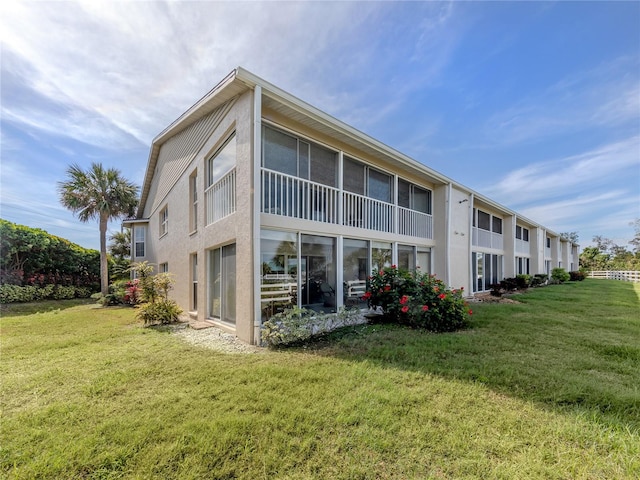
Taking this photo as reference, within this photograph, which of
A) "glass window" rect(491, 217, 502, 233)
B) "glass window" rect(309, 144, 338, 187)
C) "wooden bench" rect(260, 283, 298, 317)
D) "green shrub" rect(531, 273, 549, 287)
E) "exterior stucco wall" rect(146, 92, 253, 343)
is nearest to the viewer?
"exterior stucco wall" rect(146, 92, 253, 343)

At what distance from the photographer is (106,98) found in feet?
27.5

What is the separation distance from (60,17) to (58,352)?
6.76 m

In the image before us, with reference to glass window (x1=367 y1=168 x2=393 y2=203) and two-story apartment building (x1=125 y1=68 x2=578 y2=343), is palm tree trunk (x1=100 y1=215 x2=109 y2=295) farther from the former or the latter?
glass window (x1=367 y1=168 x2=393 y2=203)

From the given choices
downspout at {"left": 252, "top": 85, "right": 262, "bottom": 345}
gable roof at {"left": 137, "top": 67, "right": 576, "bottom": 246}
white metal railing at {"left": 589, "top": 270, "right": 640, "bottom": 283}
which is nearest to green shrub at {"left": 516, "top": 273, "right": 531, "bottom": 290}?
gable roof at {"left": 137, "top": 67, "right": 576, "bottom": 246}

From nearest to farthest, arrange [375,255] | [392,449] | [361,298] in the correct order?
[392,449] → [361,298] → [375,255]

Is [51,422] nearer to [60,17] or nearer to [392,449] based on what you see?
[392,449]

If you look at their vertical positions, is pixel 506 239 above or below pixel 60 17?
below

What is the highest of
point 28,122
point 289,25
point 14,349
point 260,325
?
point 289,25

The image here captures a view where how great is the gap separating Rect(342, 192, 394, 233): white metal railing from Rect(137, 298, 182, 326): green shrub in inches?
225

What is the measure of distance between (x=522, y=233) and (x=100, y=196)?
91.5 ft

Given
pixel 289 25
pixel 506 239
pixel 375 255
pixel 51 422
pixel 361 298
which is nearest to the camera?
pixel 51 422

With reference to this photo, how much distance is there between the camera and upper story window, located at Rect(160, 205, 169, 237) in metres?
12.7

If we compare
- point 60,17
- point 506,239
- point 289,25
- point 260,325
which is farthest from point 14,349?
point 506,239

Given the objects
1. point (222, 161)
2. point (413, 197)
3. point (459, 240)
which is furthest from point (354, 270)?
point (459, 240)
